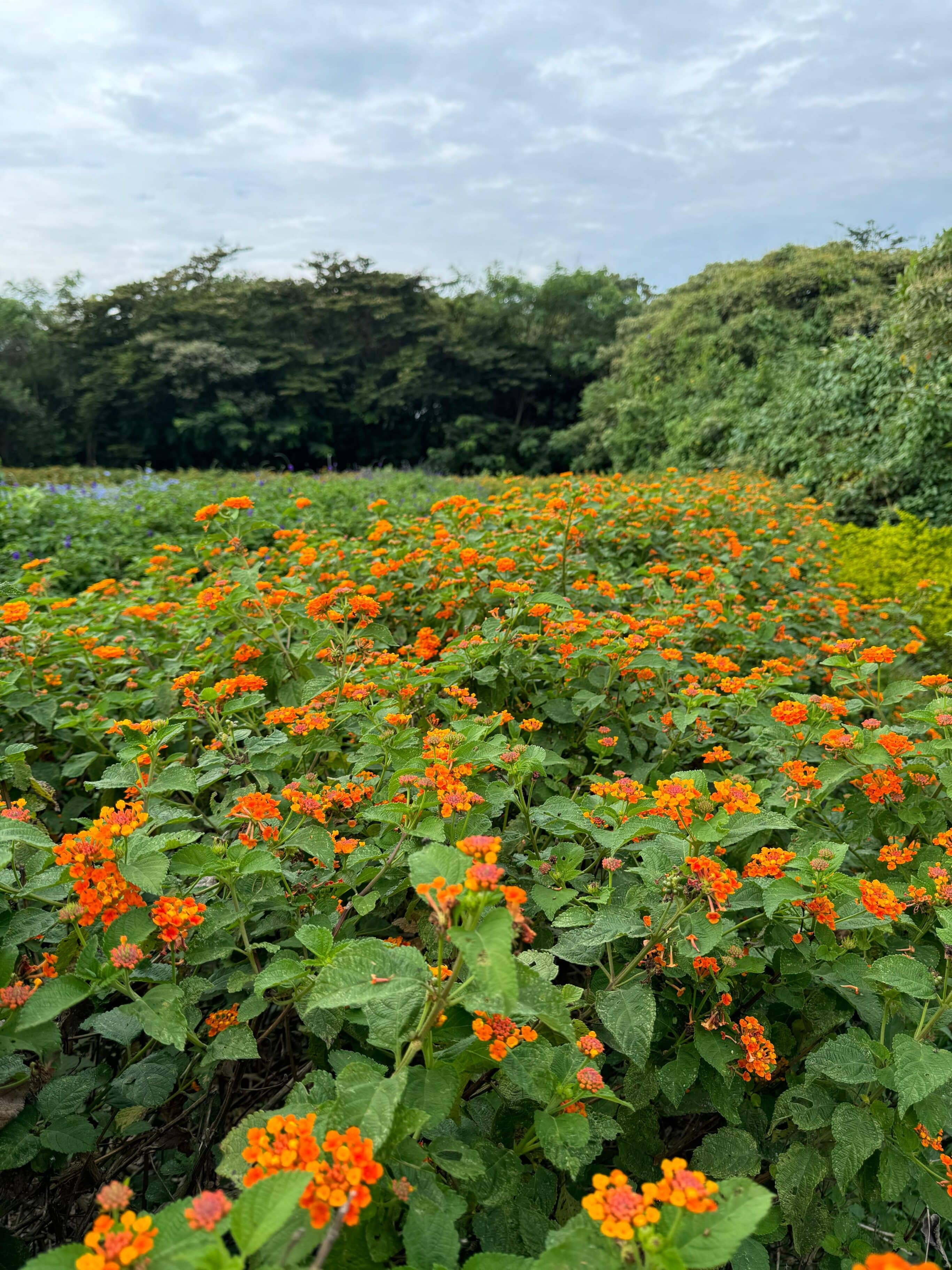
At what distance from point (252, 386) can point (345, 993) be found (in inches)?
833

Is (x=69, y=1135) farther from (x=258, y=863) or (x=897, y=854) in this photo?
(x=897, y=854)

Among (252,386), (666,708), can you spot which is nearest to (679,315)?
(252,386)

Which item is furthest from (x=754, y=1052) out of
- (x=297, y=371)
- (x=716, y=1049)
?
(x=297, y=371)

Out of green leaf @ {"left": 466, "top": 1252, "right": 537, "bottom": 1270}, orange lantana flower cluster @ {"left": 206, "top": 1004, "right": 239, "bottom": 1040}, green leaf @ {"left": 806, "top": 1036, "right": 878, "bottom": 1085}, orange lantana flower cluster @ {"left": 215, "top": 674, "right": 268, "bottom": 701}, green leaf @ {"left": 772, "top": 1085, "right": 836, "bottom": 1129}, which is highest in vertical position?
orange lantana flower cluster @ {"left": 215, "top": 674, "right": 268, "bottom": 701}

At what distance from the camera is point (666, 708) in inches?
77.4

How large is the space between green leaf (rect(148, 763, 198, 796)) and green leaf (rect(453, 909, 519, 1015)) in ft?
2.42

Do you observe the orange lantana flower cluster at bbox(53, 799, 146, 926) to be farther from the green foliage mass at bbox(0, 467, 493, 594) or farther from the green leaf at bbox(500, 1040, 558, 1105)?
the green foliage mass at bbox(0, 467, 493, 594)

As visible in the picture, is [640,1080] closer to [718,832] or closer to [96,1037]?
[718,832]

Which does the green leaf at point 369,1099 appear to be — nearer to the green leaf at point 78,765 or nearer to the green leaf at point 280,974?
A: the green leaf at point 280,974

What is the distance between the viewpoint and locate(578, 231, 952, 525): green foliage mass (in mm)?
7223

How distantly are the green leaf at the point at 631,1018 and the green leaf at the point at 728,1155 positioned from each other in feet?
0.73

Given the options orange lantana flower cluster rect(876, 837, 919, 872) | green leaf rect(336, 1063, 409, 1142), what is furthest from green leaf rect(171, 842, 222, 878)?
orange lantana flower cluster rect(876, 837, 919, 872)

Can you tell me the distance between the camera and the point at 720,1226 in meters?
0.57

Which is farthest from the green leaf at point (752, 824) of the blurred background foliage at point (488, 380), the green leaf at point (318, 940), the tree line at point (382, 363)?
A: the tree line at point (382, 363)
